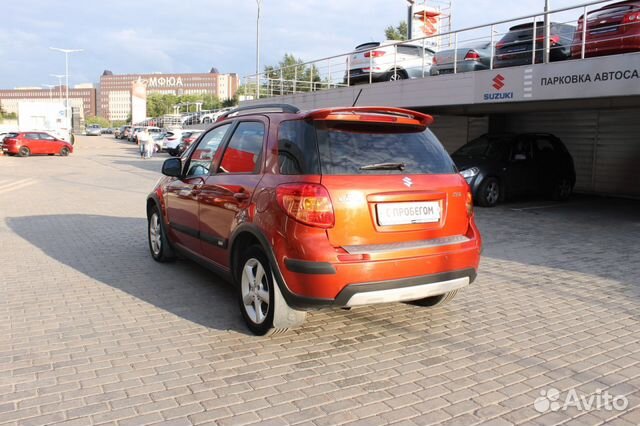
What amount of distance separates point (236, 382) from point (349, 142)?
5.90 feet

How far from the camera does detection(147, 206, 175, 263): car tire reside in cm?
642

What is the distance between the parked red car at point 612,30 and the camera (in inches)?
388

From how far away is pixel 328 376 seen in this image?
362cm

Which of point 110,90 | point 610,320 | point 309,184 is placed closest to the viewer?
point 309,184

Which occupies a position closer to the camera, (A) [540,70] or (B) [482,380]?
(B) [482,380]

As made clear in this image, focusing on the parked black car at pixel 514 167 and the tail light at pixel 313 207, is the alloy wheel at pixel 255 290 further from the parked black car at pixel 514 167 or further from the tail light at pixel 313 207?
the parked black car at pixel 514 167

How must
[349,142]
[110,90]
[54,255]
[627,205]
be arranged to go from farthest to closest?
1. [110,90]
2. [627,205]
3. [54,255]
4. [349,142]

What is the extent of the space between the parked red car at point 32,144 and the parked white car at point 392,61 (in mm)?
24314

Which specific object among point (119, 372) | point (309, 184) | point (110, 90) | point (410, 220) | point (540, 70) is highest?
point (110, 90)

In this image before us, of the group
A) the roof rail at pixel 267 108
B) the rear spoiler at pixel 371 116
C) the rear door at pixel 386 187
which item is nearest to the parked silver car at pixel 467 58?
the roof rail at pixel 267 108

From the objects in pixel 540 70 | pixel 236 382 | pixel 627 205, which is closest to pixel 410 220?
pixel 236 382

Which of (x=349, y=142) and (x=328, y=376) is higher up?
(x=349, y=142)

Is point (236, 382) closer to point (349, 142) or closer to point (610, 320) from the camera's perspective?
point (349, 142)

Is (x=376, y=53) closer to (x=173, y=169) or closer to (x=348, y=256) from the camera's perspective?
(x=173, y=169)
